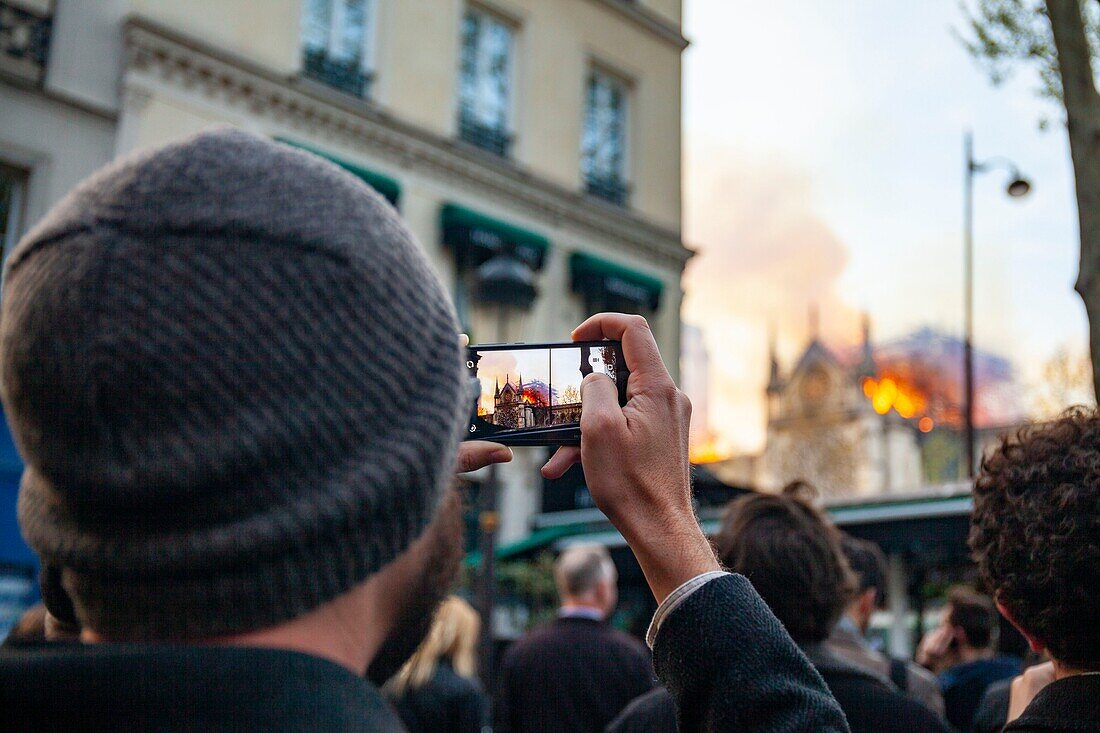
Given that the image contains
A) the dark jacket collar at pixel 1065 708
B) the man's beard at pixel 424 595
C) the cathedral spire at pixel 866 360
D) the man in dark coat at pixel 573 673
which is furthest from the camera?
the cathedral spire at pixel 866 360

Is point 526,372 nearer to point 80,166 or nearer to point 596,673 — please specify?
point 596,673

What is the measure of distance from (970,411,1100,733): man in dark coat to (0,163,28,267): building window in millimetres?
11584

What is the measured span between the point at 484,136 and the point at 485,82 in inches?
36.0

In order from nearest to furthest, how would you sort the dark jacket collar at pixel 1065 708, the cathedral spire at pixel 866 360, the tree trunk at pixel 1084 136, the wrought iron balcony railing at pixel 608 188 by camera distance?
the dark jacket collar at pixel 1065 708, the tree trunk at pixel 1084 136, the wrought iron balcony railing at pixel 608 188, the cathedral spire at pixel 866 360

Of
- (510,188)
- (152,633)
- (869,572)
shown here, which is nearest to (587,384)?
(152,633)

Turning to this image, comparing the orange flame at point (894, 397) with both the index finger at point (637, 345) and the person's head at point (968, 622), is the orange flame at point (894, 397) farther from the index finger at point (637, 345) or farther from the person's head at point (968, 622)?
the index finger at point (637, 345)

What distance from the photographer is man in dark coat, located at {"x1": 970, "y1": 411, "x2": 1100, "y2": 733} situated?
1854 millimetres

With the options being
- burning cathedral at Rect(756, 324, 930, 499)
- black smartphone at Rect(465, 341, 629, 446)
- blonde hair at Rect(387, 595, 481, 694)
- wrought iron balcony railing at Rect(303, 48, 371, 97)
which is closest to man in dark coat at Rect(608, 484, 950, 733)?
black smartphone at Rect(465, 341, 629, 446)

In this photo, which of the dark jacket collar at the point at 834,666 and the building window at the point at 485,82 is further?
the building window at the point at 485,82

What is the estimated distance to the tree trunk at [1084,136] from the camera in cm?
384

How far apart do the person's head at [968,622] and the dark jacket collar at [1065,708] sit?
4.23 meters

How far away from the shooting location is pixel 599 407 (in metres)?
1.43

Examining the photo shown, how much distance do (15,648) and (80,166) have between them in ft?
40.6

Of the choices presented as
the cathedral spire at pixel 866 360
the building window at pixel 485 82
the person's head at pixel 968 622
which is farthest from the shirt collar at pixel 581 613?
the cathedral spire at pixel 866 360
